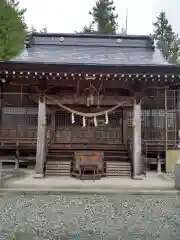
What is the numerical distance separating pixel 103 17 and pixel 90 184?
3202cm

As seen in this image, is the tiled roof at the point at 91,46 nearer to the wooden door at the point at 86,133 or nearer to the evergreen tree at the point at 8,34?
the wooden door at the point at 86,133

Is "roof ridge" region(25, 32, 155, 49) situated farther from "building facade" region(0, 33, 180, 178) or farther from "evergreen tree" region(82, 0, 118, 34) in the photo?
"evergreen tree" region(82, 0, 118, 34)

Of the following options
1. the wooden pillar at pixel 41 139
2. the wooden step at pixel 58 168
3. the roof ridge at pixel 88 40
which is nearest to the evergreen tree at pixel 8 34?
the roof ridge at pixel 88 40

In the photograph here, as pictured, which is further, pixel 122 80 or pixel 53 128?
pixel 53 128

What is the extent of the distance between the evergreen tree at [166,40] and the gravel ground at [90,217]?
32565mm

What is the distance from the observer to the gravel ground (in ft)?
14.9

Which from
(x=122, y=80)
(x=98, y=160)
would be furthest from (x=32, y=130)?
(x=122, y=80)

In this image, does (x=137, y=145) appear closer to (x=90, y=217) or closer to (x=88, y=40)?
(x=90, y=217)

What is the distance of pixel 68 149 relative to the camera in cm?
1253

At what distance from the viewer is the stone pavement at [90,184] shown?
8.02 m

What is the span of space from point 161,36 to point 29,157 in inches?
1293

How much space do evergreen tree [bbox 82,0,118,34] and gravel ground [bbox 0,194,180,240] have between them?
3055cm

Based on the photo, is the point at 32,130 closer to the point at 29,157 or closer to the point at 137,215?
the point at 29,157

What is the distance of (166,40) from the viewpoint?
127 ft
